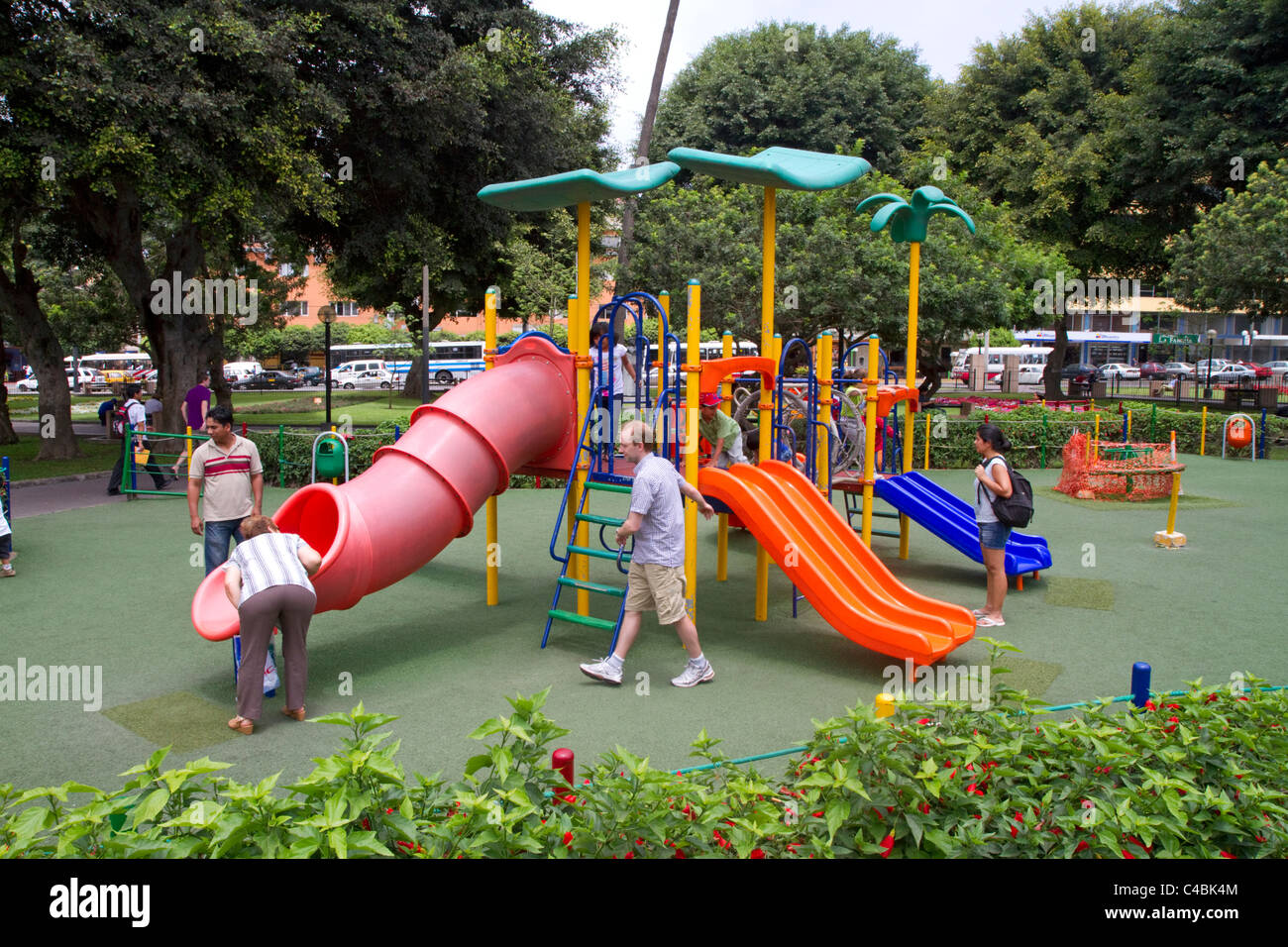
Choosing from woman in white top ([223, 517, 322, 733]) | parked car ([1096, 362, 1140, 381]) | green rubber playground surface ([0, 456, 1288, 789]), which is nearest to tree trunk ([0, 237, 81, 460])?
green rubber playground surface ([0, 456, 1288, 789])

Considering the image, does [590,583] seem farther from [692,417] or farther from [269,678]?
[269,678]

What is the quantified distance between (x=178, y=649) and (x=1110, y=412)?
2100cm

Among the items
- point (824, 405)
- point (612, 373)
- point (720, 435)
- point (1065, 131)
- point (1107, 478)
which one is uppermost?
point (1065, 131)

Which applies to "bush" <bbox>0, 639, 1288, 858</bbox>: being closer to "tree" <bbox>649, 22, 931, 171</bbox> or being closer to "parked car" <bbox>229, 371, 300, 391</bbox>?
"tree" <bbox>649, 22, 931, 171</bbox>

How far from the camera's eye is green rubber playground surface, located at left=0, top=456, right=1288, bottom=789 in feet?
19.4

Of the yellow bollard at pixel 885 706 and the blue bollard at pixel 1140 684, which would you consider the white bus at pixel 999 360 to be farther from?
the yellow bollard at pixel 885 706

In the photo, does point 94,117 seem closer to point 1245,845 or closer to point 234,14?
point 234,14

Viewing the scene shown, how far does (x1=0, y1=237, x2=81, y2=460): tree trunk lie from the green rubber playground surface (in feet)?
Answer: 27.5

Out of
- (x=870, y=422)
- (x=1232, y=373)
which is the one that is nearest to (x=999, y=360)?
(x=1232, y=373)

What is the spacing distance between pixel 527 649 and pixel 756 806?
15.8 feet

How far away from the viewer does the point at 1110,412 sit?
22656 millimetres

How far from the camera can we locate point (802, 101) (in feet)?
112

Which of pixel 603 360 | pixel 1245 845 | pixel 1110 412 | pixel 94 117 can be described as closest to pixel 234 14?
pixel 94 117

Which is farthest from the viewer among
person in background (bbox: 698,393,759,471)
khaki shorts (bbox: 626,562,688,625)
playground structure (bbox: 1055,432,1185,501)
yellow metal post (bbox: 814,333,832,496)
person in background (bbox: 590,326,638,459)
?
playground structure (bbox: 1055,432,1185,501)
